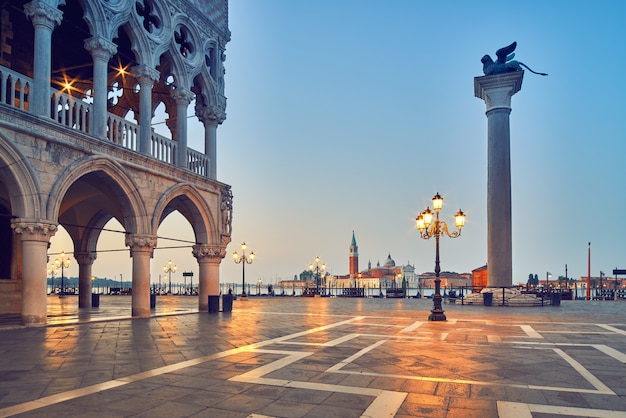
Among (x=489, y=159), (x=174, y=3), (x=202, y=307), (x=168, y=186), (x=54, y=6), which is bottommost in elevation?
(x=202, y=307)

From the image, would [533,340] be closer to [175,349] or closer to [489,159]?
[175,349]

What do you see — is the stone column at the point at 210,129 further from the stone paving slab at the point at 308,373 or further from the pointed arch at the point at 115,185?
the stone paving slab at the point at 308,373

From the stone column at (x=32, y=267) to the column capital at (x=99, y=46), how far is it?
5.99 m

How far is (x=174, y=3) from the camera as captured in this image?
19.2 m

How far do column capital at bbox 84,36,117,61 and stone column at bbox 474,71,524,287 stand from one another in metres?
20.7

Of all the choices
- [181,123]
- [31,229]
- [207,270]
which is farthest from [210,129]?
[31,229]

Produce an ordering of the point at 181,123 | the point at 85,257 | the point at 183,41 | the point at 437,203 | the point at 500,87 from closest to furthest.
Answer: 1. the point at 437,203
2. the point at 181,123
3. the point at 183,41
4. the point at 85,257
5. the point at 500,87

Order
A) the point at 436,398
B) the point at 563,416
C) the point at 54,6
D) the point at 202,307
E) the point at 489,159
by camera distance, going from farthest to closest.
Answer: the point at 489,159
the point at 202,307
the point at 54,6
the point at 436,398
the point at 563,416

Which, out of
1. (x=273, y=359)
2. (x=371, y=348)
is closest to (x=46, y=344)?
(x=273, y=359)

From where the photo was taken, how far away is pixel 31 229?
42.7 ft

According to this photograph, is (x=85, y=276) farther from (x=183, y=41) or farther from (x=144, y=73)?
(x=183, y=41)

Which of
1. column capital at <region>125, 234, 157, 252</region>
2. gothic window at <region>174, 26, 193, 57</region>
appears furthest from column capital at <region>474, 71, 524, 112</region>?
column capital at <region>125, 234, 157, 252</region>

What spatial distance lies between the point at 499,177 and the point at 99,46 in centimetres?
2118

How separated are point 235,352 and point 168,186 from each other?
10226 mm
